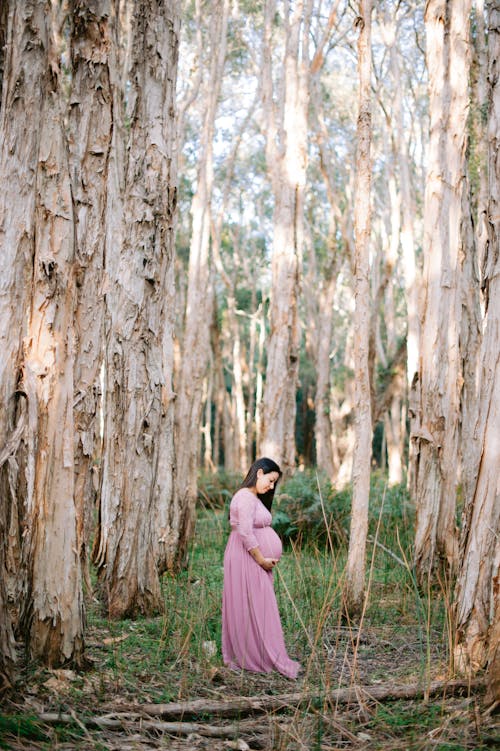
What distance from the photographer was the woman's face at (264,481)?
18.2ft

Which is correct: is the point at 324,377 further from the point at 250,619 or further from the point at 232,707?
the point at 232,707

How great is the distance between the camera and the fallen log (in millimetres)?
4125

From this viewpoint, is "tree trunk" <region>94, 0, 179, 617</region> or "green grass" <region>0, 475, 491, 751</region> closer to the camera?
"green grass" <region>0, 475, 491, 751</region>

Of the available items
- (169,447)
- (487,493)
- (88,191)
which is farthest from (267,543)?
(88,191)

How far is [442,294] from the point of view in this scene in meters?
7.85

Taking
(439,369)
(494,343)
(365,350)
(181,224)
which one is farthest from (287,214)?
(181,224)

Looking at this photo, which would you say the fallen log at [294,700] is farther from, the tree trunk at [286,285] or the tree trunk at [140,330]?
the tree trunk at [286,285]

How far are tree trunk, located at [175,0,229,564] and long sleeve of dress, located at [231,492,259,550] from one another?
2926mm

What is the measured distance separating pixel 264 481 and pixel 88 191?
2775 millimetres

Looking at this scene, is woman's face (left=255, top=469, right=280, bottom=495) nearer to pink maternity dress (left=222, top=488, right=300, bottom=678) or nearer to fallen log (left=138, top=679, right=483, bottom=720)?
pink maternity dress (left=222, top=488, right=300, bottom=678)

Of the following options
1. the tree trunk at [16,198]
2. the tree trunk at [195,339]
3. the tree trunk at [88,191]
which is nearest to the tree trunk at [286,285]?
the tree trunk at [195,339]

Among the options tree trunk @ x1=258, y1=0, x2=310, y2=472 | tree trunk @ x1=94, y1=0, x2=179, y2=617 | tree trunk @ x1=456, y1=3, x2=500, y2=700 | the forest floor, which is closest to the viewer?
the forest floor

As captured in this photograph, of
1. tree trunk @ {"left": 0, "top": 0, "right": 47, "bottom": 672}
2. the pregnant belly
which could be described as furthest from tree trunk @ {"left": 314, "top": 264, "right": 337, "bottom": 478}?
tree trunk @ {"left": 0, "top": 0, "right": 47, "bottom": 672}

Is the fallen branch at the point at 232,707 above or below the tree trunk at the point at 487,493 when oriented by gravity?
below
